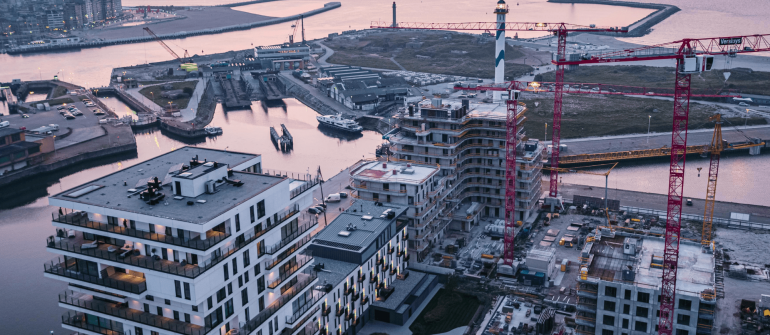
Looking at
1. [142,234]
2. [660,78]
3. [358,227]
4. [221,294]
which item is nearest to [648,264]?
[358,227]

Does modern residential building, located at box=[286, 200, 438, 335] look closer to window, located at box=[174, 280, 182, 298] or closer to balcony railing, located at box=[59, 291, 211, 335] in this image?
balcony railing, located at box=[59, 291, 211, 335]

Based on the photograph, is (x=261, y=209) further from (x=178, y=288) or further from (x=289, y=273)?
(x=178, y=288)

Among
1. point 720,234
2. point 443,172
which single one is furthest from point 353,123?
point 720,234

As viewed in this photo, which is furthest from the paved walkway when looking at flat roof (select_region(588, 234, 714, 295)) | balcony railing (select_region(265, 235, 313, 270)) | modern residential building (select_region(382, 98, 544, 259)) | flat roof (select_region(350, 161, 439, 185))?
modern residential building (select_region(382, 98, 544, 259))

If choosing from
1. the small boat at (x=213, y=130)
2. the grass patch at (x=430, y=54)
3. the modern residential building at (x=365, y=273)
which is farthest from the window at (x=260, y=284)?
the grass patch at (x=430, y=54)

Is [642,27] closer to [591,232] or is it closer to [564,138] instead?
[564,138]
